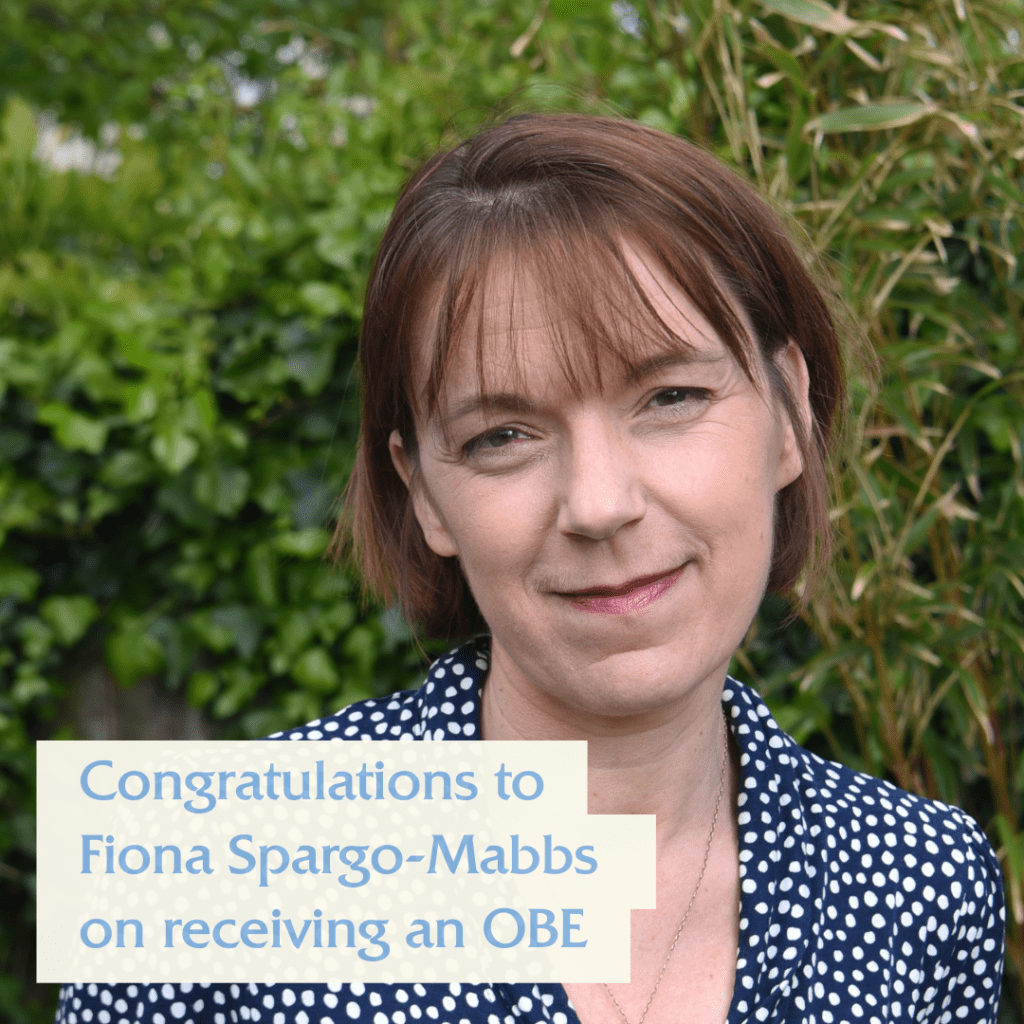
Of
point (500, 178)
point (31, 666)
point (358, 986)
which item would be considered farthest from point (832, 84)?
point (31, 666)

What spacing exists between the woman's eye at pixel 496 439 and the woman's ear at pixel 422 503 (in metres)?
0.16

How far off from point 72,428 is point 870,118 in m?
1.64

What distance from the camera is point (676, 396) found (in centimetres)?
129

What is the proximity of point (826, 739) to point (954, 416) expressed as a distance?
0.67 metres

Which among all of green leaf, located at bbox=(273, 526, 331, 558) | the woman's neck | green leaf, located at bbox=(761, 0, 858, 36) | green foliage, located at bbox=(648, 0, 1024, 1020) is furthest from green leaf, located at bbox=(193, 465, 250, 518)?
green leaf, located at bbox=(761, 0, 858, 36)

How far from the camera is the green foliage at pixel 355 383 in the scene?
1971mm

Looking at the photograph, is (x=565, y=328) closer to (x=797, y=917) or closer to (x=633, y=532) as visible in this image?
(x=633, y=532)

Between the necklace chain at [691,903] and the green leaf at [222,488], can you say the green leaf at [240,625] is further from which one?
the necklace chain at [691,903]

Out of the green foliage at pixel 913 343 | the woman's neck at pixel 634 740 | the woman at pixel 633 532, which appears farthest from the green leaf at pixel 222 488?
the green foliage at pixel 913 343

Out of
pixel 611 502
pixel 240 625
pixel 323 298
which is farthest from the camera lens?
pixel 240 625

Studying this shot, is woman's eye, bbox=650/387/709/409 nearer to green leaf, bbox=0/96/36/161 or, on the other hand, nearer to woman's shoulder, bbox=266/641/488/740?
woman's shoulder, bbox=266/641/488/740

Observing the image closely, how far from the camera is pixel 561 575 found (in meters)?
1.27

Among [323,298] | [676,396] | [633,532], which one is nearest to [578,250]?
[676,396]

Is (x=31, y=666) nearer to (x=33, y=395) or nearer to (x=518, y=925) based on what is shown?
(x=33, y=395)
